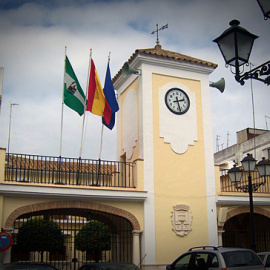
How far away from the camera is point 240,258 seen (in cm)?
1088

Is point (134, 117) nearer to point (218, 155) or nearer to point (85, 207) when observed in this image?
point (85, 207)

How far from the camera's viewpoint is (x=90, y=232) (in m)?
16.4

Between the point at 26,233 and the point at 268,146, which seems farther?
the point at 268,146

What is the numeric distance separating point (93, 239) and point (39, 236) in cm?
202

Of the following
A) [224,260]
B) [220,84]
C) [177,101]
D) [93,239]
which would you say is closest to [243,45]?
[224,260]

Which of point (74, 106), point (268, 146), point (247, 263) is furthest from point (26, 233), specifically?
point (268, 146)

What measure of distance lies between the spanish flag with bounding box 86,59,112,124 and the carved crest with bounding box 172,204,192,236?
456 cm

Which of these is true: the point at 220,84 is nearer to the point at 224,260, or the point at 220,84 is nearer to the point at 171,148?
the point at 171,148

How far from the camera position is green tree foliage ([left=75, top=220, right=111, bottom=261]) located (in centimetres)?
1627

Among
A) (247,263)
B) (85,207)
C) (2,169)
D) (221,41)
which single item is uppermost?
(221,41)

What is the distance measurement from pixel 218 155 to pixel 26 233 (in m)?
27.6

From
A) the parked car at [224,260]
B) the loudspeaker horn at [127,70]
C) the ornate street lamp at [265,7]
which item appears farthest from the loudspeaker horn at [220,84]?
the ornate street lamp at [265,7]

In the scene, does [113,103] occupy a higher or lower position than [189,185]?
higher

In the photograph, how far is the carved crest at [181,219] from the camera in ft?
56.7
